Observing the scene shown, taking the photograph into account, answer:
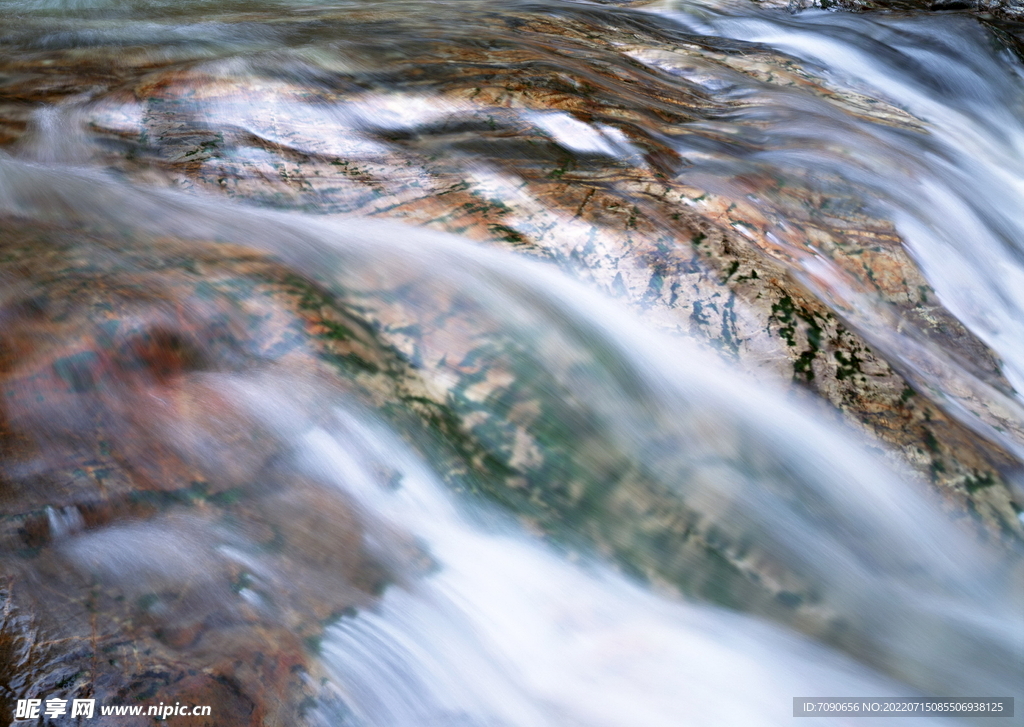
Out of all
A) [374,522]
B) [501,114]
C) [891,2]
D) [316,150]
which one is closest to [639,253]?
[501,114]

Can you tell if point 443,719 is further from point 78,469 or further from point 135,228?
point 135,228

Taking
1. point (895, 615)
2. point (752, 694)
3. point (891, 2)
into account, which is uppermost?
point (891, 2)

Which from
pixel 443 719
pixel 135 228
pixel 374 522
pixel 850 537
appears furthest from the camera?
pixel 135 228

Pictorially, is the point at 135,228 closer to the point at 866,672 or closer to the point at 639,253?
the point at 639,253

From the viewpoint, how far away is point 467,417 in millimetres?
2482

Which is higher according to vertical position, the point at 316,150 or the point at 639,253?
the point at 639,253

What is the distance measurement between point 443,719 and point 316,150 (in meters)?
2.80

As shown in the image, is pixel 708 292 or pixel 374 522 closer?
pixel 374 522

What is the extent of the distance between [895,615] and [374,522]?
1.75m

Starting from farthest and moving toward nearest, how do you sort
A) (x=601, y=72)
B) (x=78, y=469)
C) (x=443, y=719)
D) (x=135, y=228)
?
(x=601, y=72) < (x=135, y=228) < (x=78, y=469) < (x=443, y=719)

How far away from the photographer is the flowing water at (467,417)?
6.72 ft

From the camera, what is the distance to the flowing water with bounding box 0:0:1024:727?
6.72 ft

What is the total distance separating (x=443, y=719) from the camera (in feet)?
6.41

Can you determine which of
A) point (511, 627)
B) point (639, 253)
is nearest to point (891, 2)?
point (639, 253)
